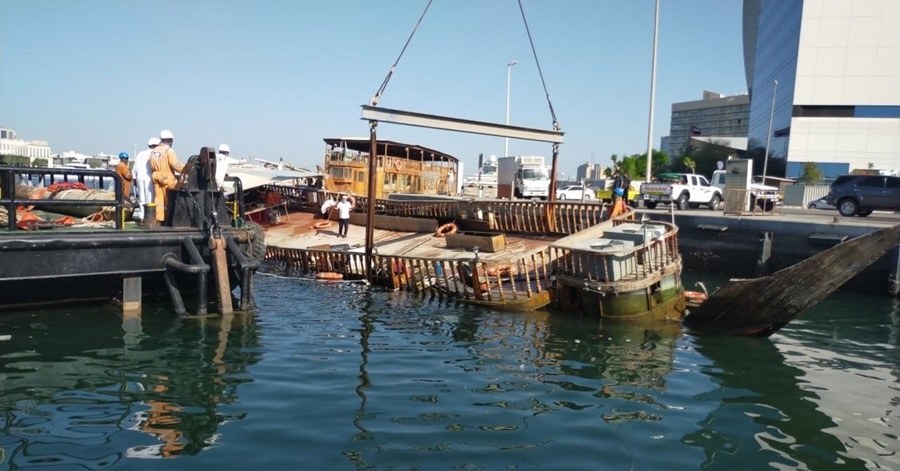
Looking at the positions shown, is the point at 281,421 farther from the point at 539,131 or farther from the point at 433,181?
the point at 433,181

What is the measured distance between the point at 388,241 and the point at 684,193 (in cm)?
1671

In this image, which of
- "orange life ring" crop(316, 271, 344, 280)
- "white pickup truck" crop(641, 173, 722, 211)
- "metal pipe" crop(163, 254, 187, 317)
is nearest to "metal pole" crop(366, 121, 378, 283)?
"orange life ring" crop(316, 271, 344, 280)

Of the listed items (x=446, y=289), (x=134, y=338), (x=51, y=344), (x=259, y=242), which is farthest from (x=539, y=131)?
(x=51, y=344)

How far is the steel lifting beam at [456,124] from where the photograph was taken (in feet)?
46.0

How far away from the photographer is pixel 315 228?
→ 23.4m

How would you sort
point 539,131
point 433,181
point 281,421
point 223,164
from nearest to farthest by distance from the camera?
point 281,421
point 223,164
point 539,131
point 433,181

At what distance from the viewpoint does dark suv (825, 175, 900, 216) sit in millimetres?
23953

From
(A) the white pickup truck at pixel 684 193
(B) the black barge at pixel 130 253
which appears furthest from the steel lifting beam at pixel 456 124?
(A) the white pickup truck at pixel 684 193

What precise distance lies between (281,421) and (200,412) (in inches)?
39.3

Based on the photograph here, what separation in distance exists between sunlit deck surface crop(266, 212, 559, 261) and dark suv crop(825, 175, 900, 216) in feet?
51.0

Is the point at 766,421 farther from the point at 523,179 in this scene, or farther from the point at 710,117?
the point at 710,117

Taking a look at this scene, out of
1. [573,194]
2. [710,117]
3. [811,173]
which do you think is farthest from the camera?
[710,117]

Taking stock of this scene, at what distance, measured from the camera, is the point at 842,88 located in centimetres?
5841

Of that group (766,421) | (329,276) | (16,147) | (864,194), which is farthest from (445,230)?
(16,147)
